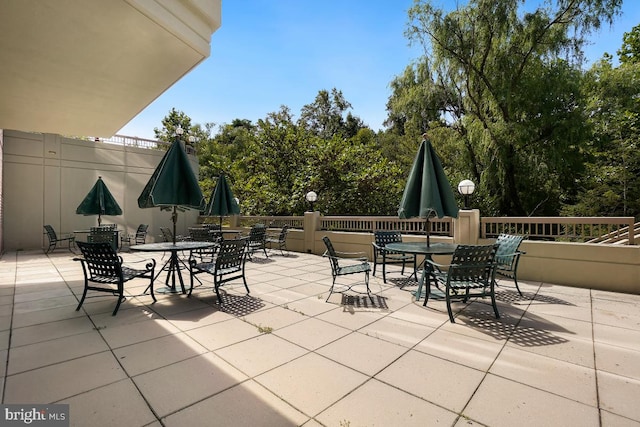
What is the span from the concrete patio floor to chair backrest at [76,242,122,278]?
0.58 m

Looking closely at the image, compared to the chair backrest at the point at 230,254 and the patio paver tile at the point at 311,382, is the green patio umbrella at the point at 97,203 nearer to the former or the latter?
the chair backrest at the point at 230,254

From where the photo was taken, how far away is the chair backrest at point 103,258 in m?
4.07

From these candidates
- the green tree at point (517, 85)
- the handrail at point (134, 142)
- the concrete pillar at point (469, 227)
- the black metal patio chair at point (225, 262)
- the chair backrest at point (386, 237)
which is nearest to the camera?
the black metal patio chair at point (225, 262)

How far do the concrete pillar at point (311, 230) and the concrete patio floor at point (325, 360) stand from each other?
16.9ft

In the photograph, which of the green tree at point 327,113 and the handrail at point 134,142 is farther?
the green tree at point 327,113

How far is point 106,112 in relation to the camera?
5594 mm

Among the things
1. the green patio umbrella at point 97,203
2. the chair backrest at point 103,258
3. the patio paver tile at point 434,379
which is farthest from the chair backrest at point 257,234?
the patio paver tile at point 434,379

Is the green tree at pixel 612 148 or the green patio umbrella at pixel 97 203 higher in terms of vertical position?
the green tree at pixel 612 148

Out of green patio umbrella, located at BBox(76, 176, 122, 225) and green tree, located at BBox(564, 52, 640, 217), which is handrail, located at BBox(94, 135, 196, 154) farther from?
green tree, located at BBox(564, 52, 640, 217)

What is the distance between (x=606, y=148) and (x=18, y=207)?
21884mm

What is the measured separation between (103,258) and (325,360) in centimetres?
338

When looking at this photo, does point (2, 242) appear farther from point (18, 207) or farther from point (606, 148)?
point (606, 148)

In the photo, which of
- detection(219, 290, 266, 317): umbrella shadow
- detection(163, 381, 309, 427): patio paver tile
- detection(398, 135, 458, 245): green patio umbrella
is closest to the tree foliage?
detection(398, 135, 458, 245): green patio umbrella

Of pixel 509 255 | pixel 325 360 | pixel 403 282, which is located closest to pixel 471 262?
pixel 509 255
